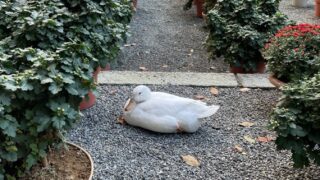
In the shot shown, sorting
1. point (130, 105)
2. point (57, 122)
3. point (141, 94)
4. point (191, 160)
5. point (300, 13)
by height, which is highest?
point (57, 122)

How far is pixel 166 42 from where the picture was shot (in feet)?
20.2

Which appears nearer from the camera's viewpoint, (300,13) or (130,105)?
(130,105)

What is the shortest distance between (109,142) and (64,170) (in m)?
0.60

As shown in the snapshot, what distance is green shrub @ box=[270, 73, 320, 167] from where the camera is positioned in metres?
2.33

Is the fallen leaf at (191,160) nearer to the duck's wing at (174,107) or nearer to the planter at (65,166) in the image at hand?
the duck's wing at (174,107)

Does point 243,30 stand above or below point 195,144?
above

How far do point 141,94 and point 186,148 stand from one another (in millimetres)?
501

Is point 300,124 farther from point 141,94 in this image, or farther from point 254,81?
point 254,81

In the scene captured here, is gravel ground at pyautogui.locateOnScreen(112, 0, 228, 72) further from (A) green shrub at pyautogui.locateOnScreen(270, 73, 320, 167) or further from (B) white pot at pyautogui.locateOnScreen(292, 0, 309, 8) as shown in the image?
(A) green shrub at pyautogui.locateOnScreen(270, 73, 320, 167)

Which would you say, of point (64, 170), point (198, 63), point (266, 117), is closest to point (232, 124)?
point (266, 117)

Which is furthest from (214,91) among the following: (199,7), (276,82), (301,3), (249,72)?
(301,3)

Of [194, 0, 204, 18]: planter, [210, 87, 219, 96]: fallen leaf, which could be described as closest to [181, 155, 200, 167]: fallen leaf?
[210, 87, 219, 96]: fallen leaf

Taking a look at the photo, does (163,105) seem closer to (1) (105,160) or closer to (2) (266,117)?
(1) (105,160)

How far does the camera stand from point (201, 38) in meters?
6.41
